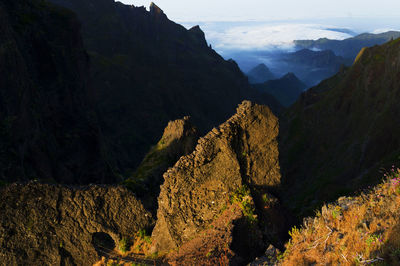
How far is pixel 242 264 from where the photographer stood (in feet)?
30.0

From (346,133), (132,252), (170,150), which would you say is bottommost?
(346,133)

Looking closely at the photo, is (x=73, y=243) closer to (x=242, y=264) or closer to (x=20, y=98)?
(x=242, y=264)

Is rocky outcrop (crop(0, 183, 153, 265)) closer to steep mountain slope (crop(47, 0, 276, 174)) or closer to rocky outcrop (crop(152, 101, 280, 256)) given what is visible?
rocky outcrop (crop(152, 101, 280, 256))

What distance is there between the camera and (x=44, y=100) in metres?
36.0

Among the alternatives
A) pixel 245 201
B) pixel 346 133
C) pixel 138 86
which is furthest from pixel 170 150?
pixel 138 86

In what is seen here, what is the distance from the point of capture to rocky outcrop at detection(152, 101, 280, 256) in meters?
10.4

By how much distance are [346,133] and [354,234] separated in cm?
6007

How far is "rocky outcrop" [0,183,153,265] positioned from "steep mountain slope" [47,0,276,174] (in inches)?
1946

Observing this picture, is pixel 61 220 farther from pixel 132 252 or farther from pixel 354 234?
pixel 354 234

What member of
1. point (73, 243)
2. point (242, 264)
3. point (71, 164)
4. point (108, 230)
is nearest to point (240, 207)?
point (242, 264)

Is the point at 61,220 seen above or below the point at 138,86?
below

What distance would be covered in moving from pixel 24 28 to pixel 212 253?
3793cm

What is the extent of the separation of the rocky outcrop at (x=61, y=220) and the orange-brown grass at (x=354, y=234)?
7.36 meters

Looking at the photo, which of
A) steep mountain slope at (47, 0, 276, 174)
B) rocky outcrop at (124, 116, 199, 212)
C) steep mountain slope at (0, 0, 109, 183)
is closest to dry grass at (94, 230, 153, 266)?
rocky outcrop at (124, 116, 199, 212)
